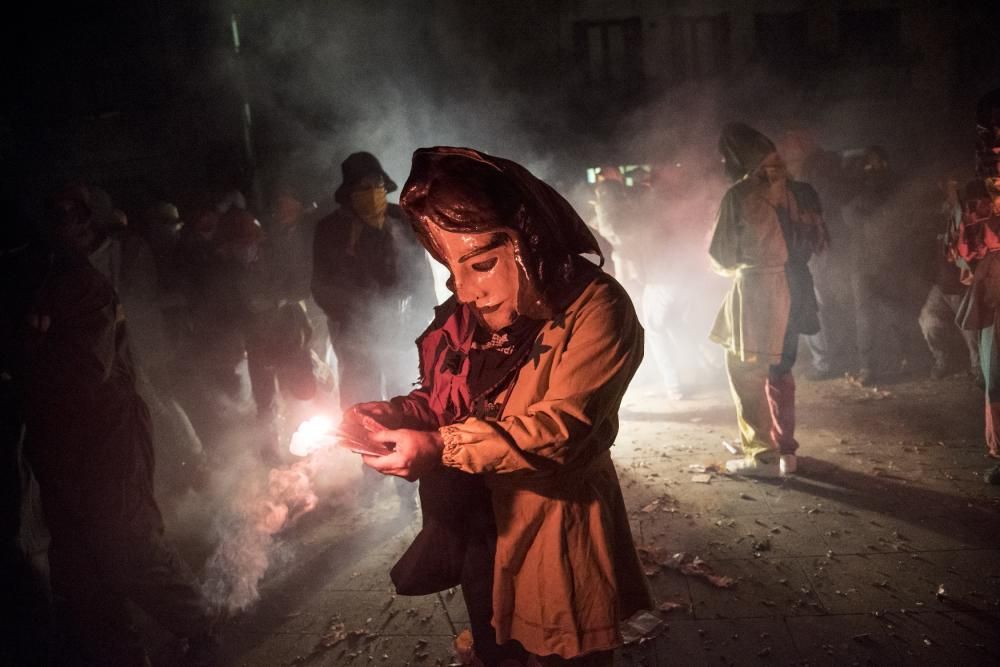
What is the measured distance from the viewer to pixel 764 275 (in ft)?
17.3

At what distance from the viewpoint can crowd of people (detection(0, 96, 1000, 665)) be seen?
2184 mm

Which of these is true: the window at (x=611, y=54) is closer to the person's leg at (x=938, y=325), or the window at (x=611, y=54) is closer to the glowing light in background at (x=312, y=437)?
the person's leg at (x=938, y=325)

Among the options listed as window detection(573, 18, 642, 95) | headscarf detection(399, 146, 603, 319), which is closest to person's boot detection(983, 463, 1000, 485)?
headscarf detection(399, 146, 603, 319)

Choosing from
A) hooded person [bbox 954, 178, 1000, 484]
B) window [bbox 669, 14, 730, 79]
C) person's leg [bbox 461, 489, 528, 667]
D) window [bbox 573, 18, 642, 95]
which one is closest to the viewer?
person's leg [bbox 461, 489, 528, 667]

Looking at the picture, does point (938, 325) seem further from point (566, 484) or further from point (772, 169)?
point (566, 484)

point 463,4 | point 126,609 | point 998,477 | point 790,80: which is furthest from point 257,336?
point 790,80

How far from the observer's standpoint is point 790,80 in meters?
14.9

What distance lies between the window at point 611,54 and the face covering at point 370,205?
12445 millimetres

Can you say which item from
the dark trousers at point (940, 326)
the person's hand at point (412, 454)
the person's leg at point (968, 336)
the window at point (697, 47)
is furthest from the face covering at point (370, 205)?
the window at point (697, 47)

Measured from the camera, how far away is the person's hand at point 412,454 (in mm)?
2021

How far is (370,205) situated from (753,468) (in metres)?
4.37

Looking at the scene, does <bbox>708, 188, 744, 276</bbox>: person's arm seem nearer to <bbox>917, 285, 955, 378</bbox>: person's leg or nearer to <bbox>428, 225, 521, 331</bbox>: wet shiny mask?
<bbox>428, 225, 521, 331</bbox>: wet shiny mask

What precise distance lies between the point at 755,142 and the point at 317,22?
888 cm

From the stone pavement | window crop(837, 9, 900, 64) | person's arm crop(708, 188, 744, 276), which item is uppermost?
window crop(837, 9, 900, 64)
